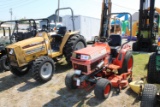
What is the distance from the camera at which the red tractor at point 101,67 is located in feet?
15.1

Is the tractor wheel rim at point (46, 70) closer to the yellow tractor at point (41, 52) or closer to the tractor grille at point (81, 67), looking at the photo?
the yellow tractor at point (41, 52)

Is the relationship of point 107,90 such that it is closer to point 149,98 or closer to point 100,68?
point 100,68

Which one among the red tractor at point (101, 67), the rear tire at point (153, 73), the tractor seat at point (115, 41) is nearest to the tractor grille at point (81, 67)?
the red tractor at point (101, 67)

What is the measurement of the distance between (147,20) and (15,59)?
711 cm

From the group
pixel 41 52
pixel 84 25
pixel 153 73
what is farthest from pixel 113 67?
pixel 84 25

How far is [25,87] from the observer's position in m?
5.76

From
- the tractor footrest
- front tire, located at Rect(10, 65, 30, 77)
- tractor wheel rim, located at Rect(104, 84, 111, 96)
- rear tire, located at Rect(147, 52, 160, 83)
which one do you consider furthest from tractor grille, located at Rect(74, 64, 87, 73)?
front tire, located at Rect(10, 65, 30, 77)

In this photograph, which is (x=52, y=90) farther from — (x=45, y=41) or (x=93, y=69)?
(x=45, y=41)

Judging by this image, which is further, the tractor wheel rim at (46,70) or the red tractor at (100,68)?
the tractor wheel rim at (46,70)

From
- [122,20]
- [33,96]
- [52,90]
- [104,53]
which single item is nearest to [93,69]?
[104,53]

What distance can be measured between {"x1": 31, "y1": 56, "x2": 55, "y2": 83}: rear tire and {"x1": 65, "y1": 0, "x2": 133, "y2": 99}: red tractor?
3.56 feet

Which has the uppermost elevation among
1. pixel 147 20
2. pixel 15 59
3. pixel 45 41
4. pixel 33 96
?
pixel 147 20

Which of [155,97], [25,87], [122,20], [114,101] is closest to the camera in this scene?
[155,97]

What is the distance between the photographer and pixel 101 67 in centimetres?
512
